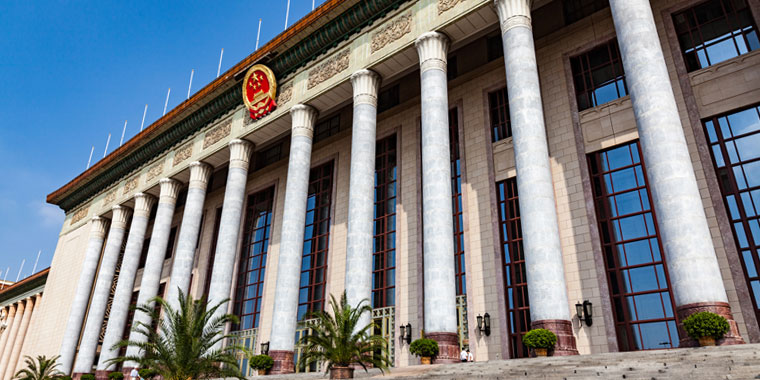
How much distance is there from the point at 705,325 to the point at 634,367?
3049mm

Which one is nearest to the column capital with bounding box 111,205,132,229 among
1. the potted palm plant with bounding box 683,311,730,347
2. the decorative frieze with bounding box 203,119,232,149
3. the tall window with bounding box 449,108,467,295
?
the decorative frieze with bounding box 203,119,232,149

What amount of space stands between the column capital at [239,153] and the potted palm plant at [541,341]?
779 inches

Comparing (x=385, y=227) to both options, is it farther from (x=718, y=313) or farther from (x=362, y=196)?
(x=718, y=313)

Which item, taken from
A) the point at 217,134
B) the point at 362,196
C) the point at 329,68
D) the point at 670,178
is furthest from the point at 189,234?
the point at 670,178

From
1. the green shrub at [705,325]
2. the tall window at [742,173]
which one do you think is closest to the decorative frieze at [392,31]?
the tall window at [742,173]

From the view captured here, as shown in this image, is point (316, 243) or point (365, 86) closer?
point (365, 86)

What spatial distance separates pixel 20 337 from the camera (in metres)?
53.8

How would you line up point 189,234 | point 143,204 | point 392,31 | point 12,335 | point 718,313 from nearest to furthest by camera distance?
point 718,313 < point 392,31 < point 189,234 < point 143,204 < point 12,335

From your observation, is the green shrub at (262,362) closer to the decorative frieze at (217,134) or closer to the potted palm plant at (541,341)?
the potted palm plant at (541,341)

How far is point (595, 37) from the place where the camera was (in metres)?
21.0

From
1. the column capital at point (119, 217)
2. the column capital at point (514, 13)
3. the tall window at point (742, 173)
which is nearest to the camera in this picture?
the tall window at point (742, 173)

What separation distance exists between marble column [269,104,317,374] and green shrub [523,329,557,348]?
36.4 ft

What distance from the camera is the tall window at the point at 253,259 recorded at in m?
30.3

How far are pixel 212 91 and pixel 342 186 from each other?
10.2 metres
